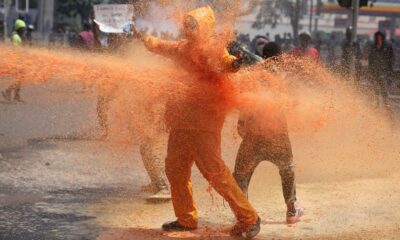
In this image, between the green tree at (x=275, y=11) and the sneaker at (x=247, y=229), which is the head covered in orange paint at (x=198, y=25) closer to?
the sneaker at (x=247, y=229)

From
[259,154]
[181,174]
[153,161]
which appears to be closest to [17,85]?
[153,161]

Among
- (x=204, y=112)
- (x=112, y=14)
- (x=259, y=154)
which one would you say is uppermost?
(x=112, y=14)

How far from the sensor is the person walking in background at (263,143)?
592 cm

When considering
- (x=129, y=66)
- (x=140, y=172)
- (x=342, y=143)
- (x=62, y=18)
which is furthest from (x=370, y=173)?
(x=62, y=18)

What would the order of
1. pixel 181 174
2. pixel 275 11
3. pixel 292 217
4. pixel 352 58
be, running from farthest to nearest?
pixel 275 11, pixel 352 58, pixel 292 217, pixel 181 174

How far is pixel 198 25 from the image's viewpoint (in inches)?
215

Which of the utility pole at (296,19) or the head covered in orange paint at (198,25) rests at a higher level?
the head covered in orange paint at (198,25)

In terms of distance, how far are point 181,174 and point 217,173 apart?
311mm

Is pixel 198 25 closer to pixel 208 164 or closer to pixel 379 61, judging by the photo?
pixel 208 164

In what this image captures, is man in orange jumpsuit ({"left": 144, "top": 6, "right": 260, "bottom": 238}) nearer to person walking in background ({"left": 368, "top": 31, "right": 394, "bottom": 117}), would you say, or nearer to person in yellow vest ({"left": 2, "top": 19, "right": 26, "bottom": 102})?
person in yellow vest ({"left": 2, "top": 19, "right": 26, "bottom": 102})

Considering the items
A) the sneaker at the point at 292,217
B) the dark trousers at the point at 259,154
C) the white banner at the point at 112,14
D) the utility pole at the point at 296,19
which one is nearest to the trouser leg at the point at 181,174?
the dark trousers at the point at 259,154

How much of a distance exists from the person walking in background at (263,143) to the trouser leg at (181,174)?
0.50m

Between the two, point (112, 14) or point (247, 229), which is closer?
point (247, 229)

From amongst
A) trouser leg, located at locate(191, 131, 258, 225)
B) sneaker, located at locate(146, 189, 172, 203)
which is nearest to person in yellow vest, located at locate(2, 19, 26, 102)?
sneaker, located at locate(146, 189, 172, 203)
